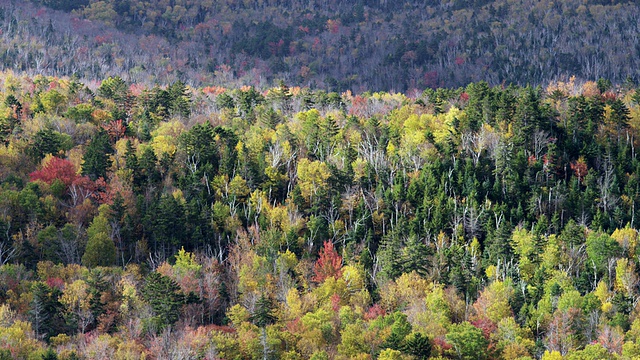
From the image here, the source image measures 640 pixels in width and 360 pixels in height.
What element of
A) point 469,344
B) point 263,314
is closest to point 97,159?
point 263,314

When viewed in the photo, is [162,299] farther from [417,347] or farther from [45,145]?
[45,145]

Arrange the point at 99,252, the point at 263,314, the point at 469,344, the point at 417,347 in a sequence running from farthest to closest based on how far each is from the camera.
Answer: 1. the point at 99,252
2. the point at 263,314
3. the point at 469,344
4. the point at 417,347

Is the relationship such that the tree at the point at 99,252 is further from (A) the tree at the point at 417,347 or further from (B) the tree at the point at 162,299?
(A) the tree at the point at 417,347

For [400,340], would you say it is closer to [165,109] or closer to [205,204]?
[205,204]

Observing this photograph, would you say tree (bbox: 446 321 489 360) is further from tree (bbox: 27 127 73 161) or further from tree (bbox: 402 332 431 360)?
tree (bbox: 27 127 73 161)

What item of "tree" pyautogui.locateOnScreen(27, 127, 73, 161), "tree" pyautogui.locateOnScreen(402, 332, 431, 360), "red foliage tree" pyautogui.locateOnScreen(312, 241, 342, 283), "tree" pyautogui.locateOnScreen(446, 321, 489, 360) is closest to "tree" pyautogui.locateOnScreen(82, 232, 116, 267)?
"tree" pyautogui.locateOnScreen(27, 127, 73, 161)

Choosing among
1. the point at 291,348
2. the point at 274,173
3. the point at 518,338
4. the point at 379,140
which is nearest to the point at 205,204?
the point at 274,173

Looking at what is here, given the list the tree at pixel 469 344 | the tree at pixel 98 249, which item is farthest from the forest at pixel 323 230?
the tree at pixel 469 344
